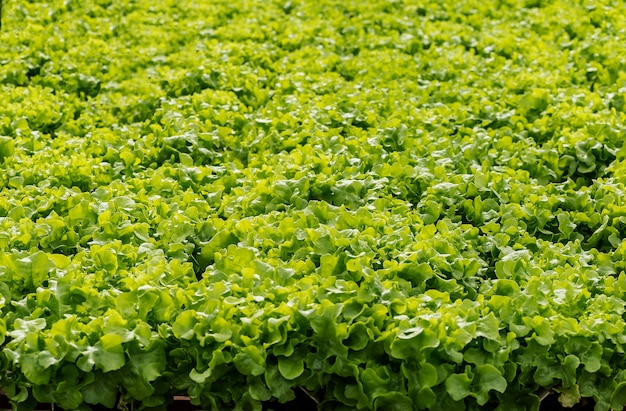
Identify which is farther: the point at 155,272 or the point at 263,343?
the point at 155,272

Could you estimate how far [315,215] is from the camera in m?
4.91

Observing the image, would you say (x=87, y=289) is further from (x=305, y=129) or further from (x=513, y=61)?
(x=513, y=61)

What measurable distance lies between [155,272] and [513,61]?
14.1 ft

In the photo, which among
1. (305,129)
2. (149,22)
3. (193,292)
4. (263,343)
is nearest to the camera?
(263,343)

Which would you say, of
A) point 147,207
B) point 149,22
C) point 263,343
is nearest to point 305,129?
point 147,207

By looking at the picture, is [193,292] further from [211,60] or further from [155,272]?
[211,60]

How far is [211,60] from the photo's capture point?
760cm

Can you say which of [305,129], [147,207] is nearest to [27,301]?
[147,207]

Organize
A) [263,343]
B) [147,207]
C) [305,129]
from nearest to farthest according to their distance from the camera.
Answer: [263,343] < [147,207] < [305,129]

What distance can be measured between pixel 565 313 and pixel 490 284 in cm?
47

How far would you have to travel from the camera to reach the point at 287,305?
397 cm

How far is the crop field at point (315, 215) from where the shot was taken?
390 cm

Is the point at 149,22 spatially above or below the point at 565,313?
below

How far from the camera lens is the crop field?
3.90 metres
